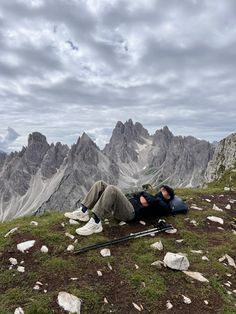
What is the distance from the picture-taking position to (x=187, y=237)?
13719 millimetres

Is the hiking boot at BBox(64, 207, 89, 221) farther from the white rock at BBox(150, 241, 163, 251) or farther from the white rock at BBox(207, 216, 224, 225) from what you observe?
the white rock at BBox(207, 216, 224, 225)

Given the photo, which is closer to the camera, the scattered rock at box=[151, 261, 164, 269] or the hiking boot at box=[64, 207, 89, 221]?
the scattered rock at box=[151, 261, 164, 269]

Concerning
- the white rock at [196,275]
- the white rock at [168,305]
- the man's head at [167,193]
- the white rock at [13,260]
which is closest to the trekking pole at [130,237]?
the man's head at [167,193]

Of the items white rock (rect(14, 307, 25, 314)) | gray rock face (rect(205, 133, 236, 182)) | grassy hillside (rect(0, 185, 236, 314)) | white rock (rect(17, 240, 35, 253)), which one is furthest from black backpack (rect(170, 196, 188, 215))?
gray rock face (rect(205, 133, 236, 182))

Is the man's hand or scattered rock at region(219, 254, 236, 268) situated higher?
the man's hand

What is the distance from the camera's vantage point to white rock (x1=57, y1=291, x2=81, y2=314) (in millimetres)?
8755

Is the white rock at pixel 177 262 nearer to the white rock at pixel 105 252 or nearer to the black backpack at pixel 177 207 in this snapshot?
the white rock at pixel 105 252

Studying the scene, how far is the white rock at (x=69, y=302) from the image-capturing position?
8755mm

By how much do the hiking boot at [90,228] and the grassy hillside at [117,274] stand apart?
0.80 feet

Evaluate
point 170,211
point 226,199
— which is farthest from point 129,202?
point 226,199

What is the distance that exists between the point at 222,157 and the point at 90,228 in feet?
98.5

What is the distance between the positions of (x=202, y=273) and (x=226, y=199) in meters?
9.46

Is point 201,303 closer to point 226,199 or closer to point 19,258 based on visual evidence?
point 19,258

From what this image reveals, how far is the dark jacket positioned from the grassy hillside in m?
0.56
